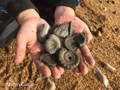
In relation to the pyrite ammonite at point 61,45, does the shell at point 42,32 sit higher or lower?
higher

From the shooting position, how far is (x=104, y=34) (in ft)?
10.6

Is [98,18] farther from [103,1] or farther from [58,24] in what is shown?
[58,24]

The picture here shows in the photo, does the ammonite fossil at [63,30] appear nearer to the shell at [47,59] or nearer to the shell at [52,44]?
the shell at [52,44]

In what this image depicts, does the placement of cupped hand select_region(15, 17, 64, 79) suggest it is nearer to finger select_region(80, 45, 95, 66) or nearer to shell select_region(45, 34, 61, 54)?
shell select_region(45, 34, 61, 54)

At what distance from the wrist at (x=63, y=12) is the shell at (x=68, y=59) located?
37 cm

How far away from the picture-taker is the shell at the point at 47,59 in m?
2.12

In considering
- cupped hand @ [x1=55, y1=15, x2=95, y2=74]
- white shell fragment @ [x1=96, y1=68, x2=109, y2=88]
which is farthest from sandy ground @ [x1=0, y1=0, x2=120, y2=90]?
cupped hand @ [x1=55, y1=15, x2=95, y2=74]

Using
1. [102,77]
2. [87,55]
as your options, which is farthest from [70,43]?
[102,77]

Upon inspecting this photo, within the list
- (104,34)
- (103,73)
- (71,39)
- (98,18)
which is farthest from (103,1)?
(71,39)

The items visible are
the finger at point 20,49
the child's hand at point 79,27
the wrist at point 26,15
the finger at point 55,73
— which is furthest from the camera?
the wrist at point 26,15

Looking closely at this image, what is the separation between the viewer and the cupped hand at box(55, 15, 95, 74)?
2168 mm

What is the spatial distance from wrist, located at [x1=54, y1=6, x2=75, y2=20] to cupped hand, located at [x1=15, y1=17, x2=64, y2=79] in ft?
0.98

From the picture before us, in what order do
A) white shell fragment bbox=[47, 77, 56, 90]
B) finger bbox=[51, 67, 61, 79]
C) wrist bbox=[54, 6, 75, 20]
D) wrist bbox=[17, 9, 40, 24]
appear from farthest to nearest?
1. white shell fragment bbox=[47, 77, 56, 90]
2. wrist bbox=[54, 6, 75, 20]
3. wrist bbox=[17, 9, 40, 24]
4. finger bbox=[51, 67, 61, 79]

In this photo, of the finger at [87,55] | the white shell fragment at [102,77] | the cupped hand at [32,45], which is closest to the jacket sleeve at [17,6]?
the cupped hand at [32,45]
